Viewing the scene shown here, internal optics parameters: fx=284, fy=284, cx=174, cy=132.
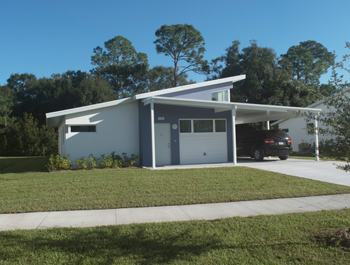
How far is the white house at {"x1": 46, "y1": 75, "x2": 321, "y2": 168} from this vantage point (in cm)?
1247

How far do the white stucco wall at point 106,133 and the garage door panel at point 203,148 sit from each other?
2333mm

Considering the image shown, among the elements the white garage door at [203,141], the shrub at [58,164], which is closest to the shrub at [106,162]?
the shrub at [58,164]

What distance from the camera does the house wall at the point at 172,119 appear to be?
1289cm

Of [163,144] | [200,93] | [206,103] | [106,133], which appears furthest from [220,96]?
[106,133]

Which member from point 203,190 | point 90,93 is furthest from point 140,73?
point 203,190

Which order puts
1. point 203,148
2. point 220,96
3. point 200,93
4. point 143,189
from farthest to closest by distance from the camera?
1. point 220,96
2. point 200,93
3. point 203,148
4. point 143,189

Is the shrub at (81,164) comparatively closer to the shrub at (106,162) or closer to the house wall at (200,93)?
the shrub at (106,162)

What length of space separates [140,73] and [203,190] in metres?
32.4

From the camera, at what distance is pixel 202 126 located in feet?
47.0

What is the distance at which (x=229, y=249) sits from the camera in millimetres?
3865

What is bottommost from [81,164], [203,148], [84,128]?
[81,164]

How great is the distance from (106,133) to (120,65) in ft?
91.3

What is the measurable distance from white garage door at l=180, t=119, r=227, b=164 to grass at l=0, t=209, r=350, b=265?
888cm

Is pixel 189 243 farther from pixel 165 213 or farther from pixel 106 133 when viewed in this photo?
pixel 106 133
